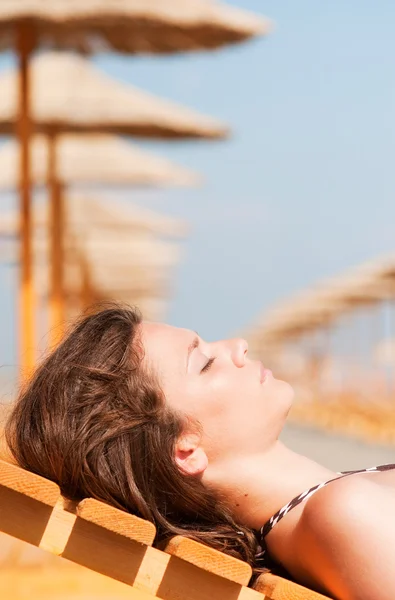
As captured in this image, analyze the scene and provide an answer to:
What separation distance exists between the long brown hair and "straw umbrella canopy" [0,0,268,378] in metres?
4.59

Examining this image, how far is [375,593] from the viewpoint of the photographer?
198 cm

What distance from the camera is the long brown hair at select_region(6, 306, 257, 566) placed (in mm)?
2221

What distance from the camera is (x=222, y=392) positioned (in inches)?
90.8

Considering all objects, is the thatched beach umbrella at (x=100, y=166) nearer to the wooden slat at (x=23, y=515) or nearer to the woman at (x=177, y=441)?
the woman at (x=177, y=441)

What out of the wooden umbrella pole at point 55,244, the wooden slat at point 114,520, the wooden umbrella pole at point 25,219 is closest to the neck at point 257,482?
the wooden slat at point 114,520

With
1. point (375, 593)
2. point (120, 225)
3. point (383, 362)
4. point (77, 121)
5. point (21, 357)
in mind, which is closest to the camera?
point (375, 593)

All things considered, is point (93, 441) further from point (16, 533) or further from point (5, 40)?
point (5, 40)

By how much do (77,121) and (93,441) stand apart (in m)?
7.14

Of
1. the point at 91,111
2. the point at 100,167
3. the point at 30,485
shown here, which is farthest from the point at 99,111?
the point at 30,485

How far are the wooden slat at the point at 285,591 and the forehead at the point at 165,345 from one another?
1.52 ft

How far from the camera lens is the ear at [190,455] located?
2.27 metres

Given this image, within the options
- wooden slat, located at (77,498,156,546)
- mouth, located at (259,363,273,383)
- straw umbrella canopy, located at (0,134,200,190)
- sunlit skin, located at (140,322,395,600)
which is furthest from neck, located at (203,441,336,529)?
straw umbrella canopy, located at (0,134,200,190)

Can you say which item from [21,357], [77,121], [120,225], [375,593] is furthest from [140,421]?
[120,225]

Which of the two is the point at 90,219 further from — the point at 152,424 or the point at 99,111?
the point at 152,424
